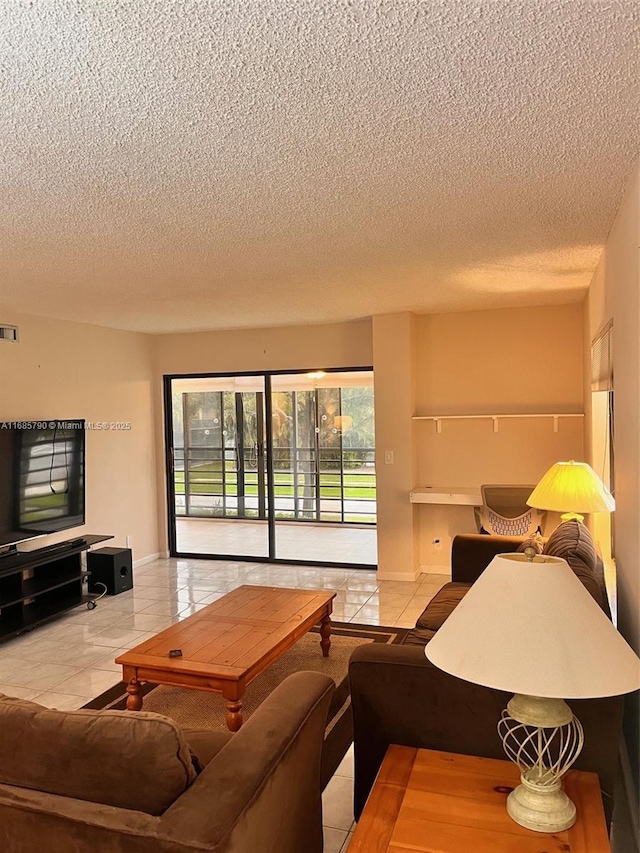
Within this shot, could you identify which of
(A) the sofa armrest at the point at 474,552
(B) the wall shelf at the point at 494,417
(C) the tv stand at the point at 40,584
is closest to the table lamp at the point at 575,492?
(A) the sofa armrest at the point at 474,552

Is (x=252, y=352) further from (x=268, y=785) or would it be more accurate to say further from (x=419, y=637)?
(x=268, y=785)

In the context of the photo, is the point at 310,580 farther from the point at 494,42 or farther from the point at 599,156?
the point at 494,42

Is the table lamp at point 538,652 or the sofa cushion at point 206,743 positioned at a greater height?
the table lamp at point 538,652

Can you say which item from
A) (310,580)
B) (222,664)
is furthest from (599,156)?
(310,580)

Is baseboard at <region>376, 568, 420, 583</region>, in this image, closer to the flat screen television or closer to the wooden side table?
the flat screen television

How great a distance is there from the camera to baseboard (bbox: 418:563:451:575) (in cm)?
623

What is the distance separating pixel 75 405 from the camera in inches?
235

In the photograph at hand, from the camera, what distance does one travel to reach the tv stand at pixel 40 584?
4.73 meters

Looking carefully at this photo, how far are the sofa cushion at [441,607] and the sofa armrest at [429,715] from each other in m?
0.93

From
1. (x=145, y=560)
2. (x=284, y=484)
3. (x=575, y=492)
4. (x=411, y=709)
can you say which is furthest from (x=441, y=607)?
(x=145, y=560)

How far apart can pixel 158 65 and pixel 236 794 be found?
1.82m

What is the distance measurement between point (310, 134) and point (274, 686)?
120 inches

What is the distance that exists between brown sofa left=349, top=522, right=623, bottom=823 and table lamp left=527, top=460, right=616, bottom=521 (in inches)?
59.2

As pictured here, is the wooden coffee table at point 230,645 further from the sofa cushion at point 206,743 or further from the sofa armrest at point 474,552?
the sofa armrest at point 474,552
